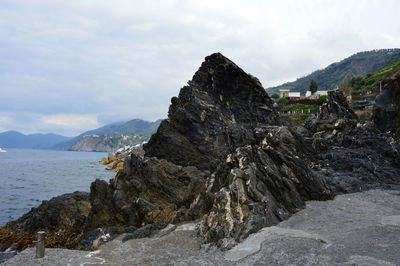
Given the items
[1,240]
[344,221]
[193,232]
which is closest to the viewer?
[344,221]

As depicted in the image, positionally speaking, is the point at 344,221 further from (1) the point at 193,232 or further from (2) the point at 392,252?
(1) the point at 193,232

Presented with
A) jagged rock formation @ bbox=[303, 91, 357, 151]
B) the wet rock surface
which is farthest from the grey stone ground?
jagged rock formation @ bbox=[303, 91, 357, 151]

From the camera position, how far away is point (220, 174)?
19.3 metres

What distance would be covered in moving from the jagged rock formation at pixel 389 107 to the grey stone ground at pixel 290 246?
29.9 metres

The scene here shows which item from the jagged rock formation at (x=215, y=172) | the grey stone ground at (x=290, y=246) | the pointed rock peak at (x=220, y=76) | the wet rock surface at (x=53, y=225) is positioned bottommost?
the wet rock surface at (x=53, y=225)

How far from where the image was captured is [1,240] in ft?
63.7

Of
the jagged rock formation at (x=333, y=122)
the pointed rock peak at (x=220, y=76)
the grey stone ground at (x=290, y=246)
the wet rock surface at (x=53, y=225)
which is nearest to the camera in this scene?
the grey stone ground at (x=290, y=246)

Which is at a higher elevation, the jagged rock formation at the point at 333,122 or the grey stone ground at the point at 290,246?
the jagged rock formation at the point at 333,122

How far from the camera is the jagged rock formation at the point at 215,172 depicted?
14.7 meters

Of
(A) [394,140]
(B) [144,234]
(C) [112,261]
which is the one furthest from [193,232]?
(A) [394,140]

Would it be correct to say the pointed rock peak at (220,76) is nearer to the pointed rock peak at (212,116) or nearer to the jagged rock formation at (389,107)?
the pointed rock peak at (212,116)

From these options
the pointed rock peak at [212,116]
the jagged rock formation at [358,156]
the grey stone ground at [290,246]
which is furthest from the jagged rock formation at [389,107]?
the grey stone ground at [290,246]

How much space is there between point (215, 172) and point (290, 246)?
32.0 ft

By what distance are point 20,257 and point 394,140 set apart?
41587 mm
